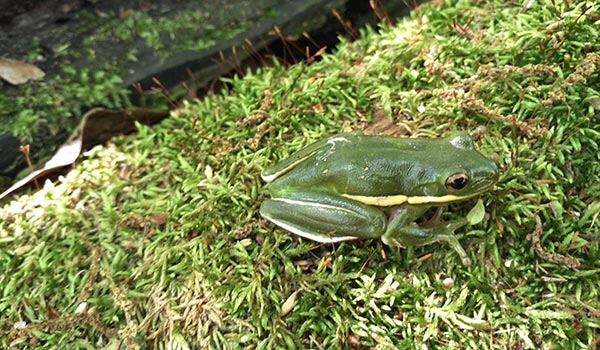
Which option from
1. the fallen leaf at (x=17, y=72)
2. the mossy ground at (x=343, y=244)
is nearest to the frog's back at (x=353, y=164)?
the mossy ground at (x=343, y=244)

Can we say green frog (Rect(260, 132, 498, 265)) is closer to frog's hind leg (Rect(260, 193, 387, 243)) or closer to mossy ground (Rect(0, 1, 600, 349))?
frog's hind leg (Rect(260, 193, 387, 243))

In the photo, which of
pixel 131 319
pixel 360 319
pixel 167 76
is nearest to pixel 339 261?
pixel 360 319

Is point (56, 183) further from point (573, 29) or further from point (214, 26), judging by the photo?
point (573, 29)

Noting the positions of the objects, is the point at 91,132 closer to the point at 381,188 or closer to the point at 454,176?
the point at 381,188

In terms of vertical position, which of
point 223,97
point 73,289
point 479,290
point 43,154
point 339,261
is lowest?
point 479,290

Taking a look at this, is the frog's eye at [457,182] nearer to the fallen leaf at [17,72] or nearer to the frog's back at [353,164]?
the frog's back at [353,164]
